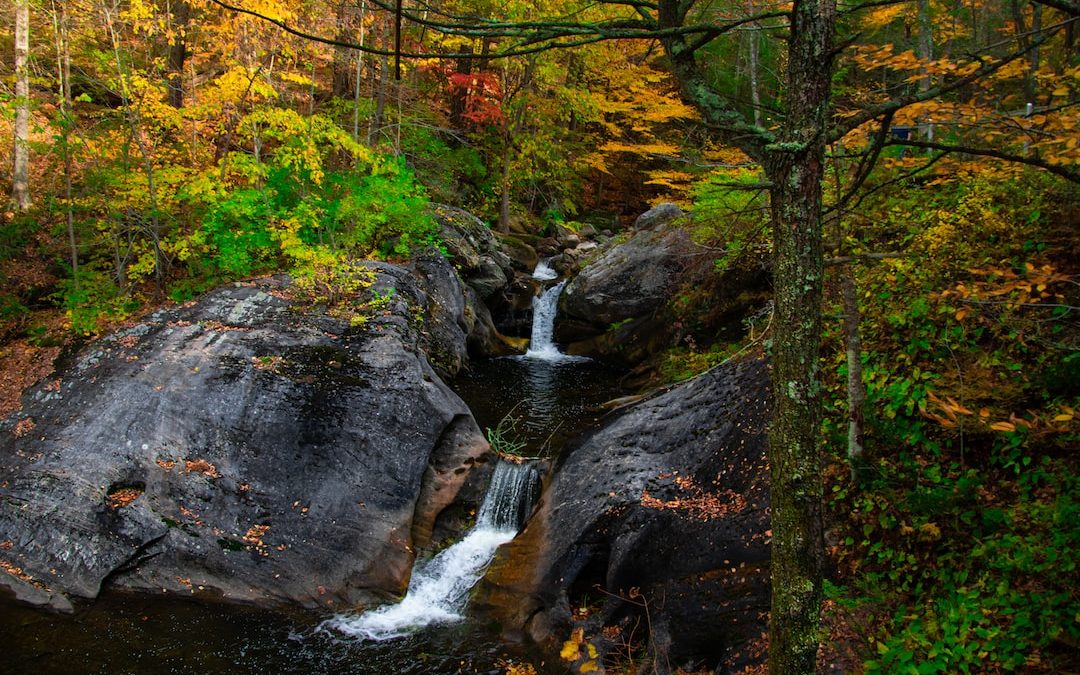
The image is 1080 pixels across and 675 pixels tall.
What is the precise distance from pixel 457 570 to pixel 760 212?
21.7ft

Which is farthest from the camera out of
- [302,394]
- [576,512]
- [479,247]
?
[479,247]

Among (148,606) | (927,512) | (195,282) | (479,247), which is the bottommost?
(148,606)

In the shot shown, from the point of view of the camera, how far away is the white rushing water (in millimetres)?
21109

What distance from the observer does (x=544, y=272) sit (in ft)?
70.8

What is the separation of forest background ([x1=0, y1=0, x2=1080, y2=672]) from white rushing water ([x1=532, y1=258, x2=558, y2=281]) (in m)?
2.43

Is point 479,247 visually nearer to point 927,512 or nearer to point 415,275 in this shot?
point 415,275

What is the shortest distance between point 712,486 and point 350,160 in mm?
12428

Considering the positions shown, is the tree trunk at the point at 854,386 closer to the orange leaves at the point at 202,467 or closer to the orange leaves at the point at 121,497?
the orange leaves at the point at 202,467

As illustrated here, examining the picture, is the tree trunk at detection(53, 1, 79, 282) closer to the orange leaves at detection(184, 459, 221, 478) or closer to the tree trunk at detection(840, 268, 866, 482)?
the orange leaves at detection(184, 459, 221, 478)

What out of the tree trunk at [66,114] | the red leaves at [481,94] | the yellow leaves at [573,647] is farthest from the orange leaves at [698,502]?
the red leaves at [481,94]

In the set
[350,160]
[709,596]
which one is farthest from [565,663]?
[350,160]

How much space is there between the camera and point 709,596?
6.26 metres

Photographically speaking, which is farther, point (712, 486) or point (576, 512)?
point (576, 512)

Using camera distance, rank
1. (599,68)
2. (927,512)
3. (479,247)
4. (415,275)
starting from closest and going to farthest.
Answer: (927,512) < (415,275) < (479,247) < (599,68)
